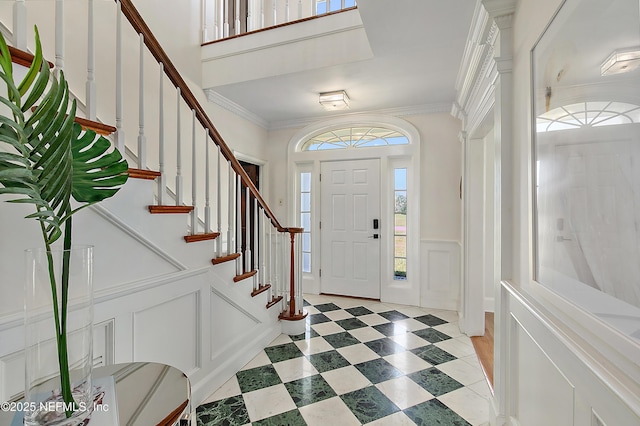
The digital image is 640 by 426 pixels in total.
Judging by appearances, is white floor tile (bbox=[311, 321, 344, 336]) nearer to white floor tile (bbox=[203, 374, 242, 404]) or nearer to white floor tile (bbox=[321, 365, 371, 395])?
white floor tile (bbox=[321, 365, 371, 395])

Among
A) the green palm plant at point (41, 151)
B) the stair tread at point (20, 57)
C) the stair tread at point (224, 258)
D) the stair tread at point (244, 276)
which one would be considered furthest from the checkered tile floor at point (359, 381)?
the stair tread at point (20, 57)

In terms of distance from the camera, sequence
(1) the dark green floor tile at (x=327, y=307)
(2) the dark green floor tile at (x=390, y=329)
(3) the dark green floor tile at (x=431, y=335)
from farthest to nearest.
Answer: (1) the dark green floor tile at (x=327, y=307), (2) the dark green floor tile at (x=390, y=329), (3) the dark green floor tile at (x=431, y=335)

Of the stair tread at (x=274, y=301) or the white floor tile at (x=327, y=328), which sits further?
the white floor tile at (x=327, y=328)

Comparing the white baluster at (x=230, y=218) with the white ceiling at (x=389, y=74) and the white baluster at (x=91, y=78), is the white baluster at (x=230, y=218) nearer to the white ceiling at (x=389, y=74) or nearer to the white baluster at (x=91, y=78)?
the white baluster at (x=91, y=78)

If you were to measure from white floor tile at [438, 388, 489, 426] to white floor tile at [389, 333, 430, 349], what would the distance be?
0.61 meters

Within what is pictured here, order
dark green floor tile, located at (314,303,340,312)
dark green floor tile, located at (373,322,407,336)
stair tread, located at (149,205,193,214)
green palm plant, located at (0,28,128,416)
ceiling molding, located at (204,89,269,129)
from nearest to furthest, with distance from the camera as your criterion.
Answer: green palm plant, located at (0,28,128,416) < stair tread, located at (149,205,193,214) < dark green floor tile, located at (373,322,407,336) < ceiling molding, located at (204,89,269,129) < dark green floor tile, located at (314,303,340,312)

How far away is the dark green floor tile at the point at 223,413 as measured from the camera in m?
1.61

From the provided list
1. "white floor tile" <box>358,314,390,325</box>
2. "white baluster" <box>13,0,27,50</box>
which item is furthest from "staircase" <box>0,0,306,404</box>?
"white floor tile" <box>358,314,390,325</box>

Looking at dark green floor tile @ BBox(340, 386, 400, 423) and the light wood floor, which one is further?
the light wood floor

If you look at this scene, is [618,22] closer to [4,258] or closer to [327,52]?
[4,258]

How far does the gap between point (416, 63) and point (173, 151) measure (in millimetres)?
2382

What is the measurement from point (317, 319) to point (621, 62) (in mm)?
2978

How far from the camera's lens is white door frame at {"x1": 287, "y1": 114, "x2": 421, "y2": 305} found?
3.54 meters

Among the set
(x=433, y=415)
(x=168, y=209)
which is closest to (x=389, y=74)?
(x=168, y=209)
